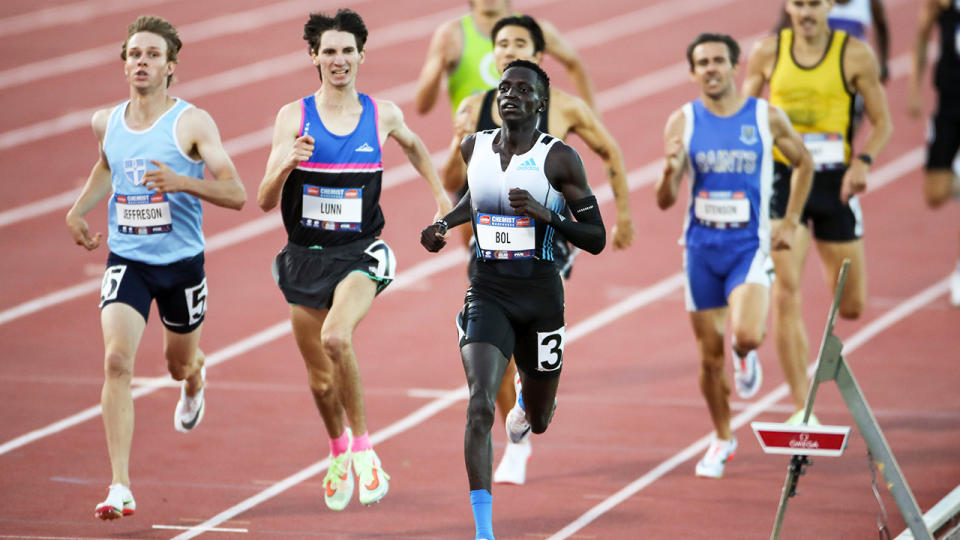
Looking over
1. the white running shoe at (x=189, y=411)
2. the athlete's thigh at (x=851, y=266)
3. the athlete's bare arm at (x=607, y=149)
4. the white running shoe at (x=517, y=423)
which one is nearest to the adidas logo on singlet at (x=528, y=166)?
the white running shoe at (x=517, y=423)

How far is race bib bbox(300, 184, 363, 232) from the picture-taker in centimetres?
727

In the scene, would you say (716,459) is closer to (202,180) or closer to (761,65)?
(761,65)

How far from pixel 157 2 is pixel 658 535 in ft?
51.6

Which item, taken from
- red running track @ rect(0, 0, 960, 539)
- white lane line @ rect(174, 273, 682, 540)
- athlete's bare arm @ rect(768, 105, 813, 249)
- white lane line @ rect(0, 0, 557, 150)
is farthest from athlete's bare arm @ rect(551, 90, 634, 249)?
white lane line @ rect(0, 0, 557, 150)

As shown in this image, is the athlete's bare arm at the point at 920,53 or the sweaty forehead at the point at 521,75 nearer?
the sweaty forehead at the point at 521,75

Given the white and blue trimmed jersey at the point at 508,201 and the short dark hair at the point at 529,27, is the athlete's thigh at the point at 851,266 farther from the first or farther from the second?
the white and blue trimmed jersey at the point at 508,201

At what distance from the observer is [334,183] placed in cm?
725

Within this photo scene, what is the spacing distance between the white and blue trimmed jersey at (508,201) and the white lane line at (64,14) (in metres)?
14.6

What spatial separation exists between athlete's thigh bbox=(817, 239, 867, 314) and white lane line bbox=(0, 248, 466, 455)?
4132 mm

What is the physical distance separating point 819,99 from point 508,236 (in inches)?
130

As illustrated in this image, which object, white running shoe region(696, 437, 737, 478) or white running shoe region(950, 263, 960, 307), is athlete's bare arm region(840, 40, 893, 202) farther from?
white running shoe region(950, 263, 960, 307)

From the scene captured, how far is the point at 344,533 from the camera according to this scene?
707cm

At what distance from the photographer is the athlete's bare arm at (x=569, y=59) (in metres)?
9.39

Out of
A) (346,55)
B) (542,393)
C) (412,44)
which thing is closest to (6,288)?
(346,55)
